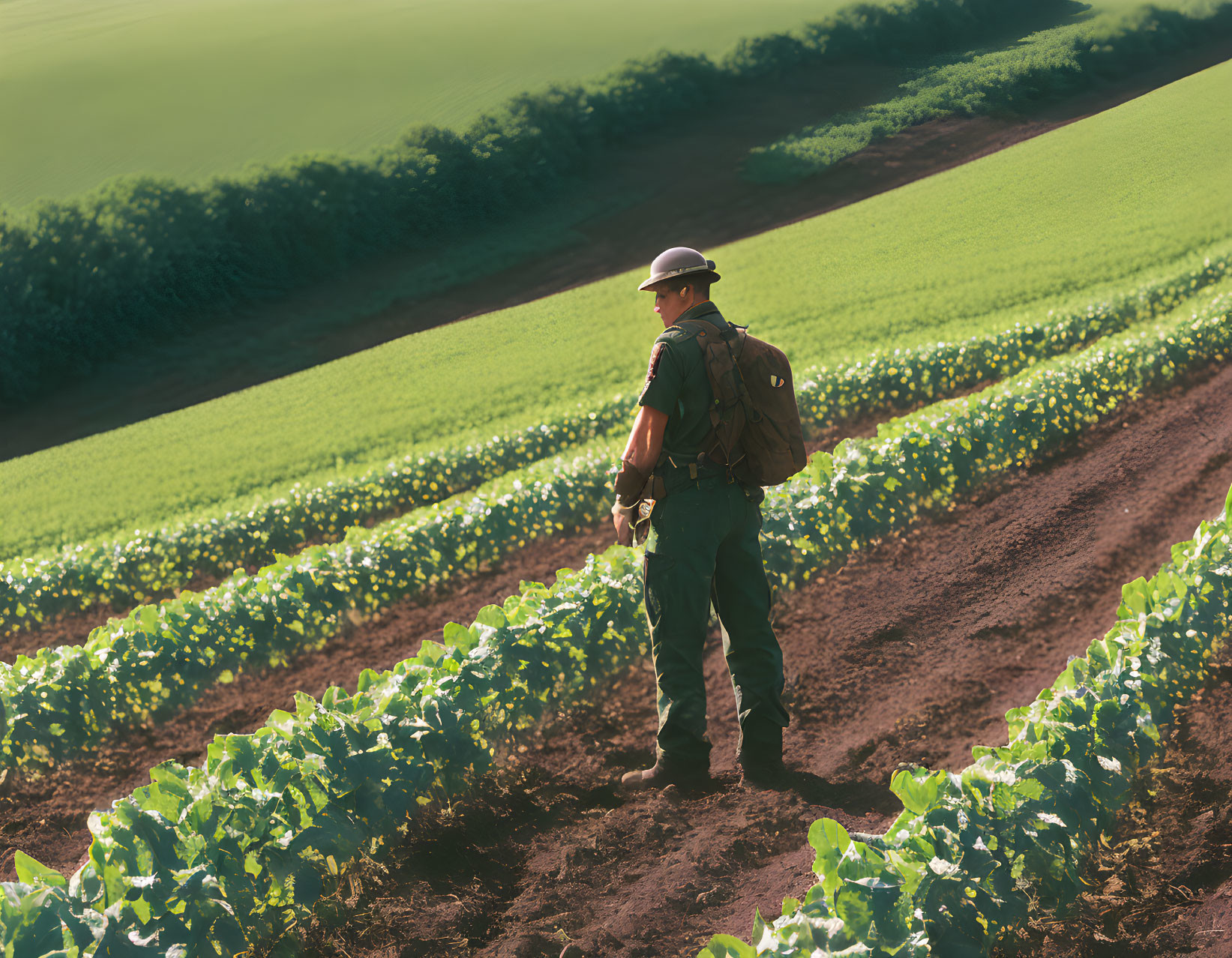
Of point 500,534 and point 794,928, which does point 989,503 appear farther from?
point 794,928

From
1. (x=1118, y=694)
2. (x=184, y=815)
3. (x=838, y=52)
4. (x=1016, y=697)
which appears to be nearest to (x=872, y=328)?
(x=1016, y=697)

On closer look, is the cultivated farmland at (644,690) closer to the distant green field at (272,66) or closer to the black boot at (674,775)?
the black boot at (674,775)

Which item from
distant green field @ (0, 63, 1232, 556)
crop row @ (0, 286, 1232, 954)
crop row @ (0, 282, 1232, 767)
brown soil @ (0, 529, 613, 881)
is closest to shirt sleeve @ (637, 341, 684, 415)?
crop row @ (0, 286, 1232, 954)

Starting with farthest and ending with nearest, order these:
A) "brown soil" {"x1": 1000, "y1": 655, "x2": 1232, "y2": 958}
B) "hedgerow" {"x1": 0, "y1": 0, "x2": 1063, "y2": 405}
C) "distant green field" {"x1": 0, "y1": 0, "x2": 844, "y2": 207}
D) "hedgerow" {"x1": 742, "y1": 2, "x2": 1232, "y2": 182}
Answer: "distant green field" {"x1": 0, "y1": 0, "x2": 844, "y2": 207}
"hedgerow" {"x1": 0, "y1": 0, "x2": 1063, "y2": 405}
"hedgerow" {"x1": 742, "y1": 2, "x2": 1232, "y2": 182}
"brown soil" {"x1": 1000, "y1": 655, "x2": 1232, "y2": 958}

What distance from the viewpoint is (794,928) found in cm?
261

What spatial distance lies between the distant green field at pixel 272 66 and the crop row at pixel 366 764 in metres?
36.1

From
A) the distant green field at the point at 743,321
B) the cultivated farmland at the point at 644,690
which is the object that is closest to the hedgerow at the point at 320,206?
the distant green field at the point at 743,321

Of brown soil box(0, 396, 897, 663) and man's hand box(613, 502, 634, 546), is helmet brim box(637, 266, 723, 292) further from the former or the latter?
brown soil box(0, 396, 897, 663)

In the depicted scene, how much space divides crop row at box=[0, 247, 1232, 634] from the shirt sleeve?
7922 mm

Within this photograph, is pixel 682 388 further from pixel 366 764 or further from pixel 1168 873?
pixel 1168 873

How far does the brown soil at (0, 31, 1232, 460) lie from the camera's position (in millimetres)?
31734

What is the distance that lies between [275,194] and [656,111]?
17.2 metres

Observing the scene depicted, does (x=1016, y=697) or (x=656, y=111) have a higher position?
(x=656, y=111)

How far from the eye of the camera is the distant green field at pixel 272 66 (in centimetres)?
3947
